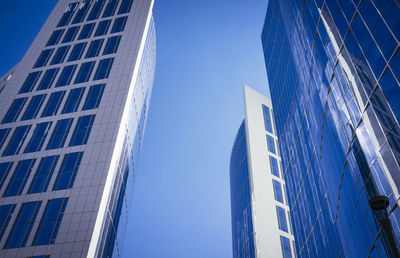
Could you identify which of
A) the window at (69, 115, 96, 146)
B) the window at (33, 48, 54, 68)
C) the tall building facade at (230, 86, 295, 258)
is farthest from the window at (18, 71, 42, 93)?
the tall building facade at (230, 86, 295, 258)

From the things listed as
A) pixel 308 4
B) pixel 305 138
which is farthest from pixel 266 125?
pixel 308 4

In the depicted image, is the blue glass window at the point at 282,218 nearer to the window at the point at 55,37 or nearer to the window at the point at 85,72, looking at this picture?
the window at the point at 85,72

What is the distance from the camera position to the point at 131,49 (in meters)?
63.1

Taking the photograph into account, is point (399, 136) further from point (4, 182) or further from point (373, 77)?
point (4, 182)

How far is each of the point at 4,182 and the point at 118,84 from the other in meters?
20.9

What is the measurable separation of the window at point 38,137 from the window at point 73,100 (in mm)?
3443

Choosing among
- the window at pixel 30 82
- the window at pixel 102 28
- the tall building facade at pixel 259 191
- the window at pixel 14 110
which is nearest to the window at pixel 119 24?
the window at pixel 102 28

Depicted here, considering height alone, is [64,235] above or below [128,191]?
below

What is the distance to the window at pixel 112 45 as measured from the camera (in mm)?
64000

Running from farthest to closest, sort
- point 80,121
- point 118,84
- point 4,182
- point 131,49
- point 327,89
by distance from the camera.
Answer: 1. point 131,49
2. point 118,84
3. point 80,121
4. point 4,182
5. point 327,89

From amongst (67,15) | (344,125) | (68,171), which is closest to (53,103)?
(68,171)

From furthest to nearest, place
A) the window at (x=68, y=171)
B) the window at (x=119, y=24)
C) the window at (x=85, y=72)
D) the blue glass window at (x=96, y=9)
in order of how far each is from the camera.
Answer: the blue glass window at (x=96, y=9)
the window at (x=119, y=24)
the window at (x=85, y=72)
the window at (x=68, y=171)

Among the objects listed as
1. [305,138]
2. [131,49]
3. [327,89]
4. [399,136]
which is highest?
[131,49]

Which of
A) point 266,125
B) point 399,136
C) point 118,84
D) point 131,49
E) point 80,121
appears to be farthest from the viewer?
point 266,125
